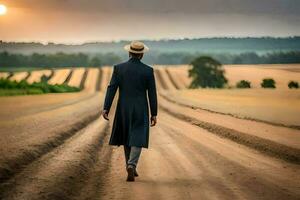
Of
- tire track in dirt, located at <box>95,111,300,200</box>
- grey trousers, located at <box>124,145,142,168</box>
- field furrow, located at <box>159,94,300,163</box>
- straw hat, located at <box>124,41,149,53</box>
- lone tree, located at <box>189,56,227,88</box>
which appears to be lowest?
tire track in dirt, located at <box>95,111,300,200</box>

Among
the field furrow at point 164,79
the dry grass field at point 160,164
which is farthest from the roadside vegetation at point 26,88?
the dry grass field at point 160,164

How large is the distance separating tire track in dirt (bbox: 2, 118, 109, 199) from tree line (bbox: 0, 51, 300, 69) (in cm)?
4971

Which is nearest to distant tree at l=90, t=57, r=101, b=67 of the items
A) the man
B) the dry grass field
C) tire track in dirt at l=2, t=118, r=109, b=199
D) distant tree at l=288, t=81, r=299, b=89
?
distant tree at l=288, t=81, r=299, b=89

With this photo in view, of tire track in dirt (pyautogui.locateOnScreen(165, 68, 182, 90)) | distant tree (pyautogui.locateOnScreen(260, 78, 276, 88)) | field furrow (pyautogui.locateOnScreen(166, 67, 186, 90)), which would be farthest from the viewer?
field furrow (pyautogui.locateOnScreen(166, 67, 186, 90))

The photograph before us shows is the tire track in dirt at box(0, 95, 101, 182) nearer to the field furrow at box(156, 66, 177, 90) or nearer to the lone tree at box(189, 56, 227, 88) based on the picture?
the field furrow at box(156, 66, 177, 90)

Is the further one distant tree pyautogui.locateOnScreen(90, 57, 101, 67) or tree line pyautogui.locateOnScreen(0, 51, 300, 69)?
distant tree pyautogui.locateOnScreen(90, 57, 101, 67)

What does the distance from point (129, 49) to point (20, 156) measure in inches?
161

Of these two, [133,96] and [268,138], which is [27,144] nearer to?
[133,96]

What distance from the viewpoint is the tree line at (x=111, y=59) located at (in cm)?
6706

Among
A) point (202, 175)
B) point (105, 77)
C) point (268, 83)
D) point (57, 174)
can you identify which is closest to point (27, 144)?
point (57, 174)

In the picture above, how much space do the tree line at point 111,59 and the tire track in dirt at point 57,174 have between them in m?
49.7

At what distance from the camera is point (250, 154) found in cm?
1475

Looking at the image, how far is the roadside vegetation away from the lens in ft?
220

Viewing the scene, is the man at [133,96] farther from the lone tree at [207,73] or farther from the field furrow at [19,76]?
the lone tree at [207,73]
